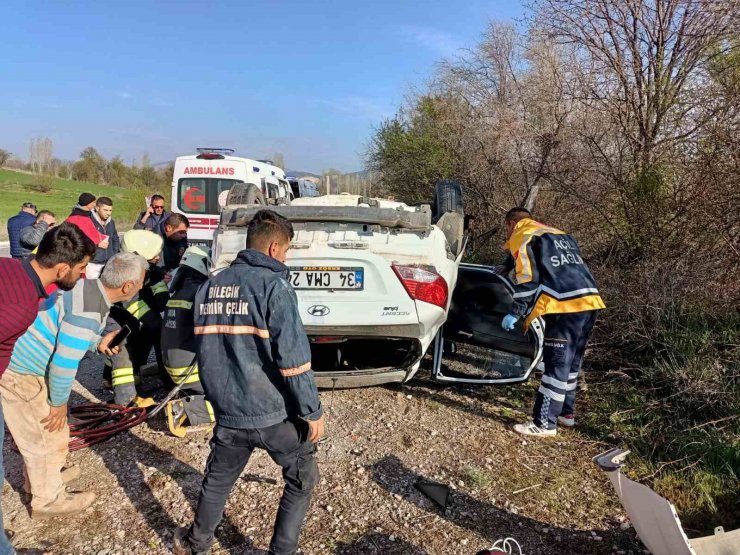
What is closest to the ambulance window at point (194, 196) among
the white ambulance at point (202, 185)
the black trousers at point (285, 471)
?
the white ambulance at point (202, 185)

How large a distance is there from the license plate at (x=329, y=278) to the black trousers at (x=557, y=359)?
157cm

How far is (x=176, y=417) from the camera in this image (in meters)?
3.72

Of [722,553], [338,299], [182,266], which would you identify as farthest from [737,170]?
[182,266]

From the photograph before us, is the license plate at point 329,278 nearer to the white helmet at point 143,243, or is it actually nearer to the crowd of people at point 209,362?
the crowd of people at point 209,362

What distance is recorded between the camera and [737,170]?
14.5 feet

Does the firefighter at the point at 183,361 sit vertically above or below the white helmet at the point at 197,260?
below

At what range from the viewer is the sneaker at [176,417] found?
3.65 m

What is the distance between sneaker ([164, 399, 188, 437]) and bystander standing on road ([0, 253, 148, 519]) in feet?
2.78

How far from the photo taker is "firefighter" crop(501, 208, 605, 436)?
12.4 feet

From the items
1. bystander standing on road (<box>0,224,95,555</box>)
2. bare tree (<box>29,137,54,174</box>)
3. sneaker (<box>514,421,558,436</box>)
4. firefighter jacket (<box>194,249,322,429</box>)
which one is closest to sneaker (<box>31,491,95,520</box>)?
bystander standing on road (<box>0,224,95,555</box>)

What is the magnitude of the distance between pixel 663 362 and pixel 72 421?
16.3ft

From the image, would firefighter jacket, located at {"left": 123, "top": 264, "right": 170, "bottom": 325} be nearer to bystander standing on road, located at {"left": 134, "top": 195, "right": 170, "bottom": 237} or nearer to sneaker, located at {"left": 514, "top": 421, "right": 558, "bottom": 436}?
sneaker, located at {"left": 514, "top": 421, "right": 558, "bottom": 436}

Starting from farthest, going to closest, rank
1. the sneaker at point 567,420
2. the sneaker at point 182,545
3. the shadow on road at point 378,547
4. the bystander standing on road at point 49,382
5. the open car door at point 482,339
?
the open car door at point 482,339 < the sneaker at point 567,420 < the bystander standing on road at point 49,382 < the shadow on road at point 378,547 < the sneaker at point 182,545

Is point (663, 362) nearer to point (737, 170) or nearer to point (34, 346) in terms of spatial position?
point (737, 170)
